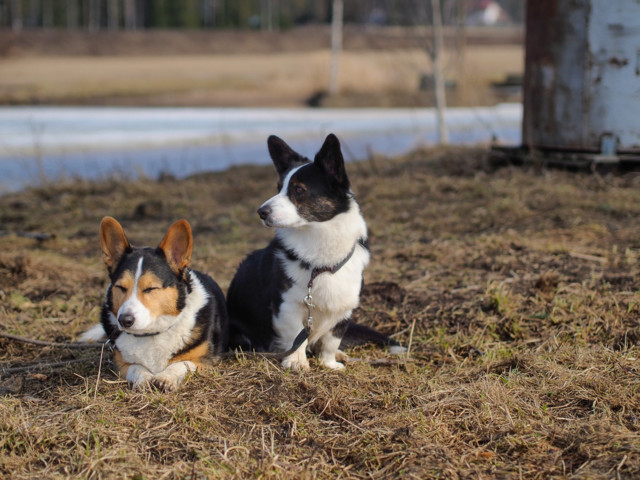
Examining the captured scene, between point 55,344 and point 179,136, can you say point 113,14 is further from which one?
point 55,344

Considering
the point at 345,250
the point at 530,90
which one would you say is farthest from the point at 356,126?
the point at 345,250

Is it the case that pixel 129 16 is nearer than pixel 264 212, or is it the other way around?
pixel 264 212

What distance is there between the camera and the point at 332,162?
12.0ft

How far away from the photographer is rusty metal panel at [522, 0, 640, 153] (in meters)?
7.12

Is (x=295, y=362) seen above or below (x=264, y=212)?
below

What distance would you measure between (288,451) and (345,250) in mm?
1258

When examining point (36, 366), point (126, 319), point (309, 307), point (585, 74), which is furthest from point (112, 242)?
point (585, 74)

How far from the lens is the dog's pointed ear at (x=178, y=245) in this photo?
338 cm

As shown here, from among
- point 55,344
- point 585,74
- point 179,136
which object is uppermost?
point 585,74

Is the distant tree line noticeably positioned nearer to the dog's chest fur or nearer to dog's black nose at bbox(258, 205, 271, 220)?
the dog's chest fur

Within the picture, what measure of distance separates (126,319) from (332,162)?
131 centimetres

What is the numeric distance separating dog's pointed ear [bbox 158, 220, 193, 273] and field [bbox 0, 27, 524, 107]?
1527cm

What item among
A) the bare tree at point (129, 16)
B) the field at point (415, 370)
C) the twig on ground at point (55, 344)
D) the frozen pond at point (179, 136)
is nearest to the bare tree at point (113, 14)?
the bare tree at point (129, 16)

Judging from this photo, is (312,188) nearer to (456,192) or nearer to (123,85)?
(456,192)
